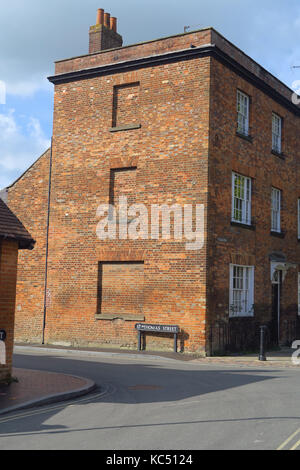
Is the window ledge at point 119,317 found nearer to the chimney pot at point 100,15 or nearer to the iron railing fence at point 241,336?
the iron railing fence at point 241,336

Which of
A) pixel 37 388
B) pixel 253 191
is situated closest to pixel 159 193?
pixel 253 191

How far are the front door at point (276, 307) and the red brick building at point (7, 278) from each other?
44.6ft

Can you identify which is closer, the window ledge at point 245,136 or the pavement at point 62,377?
the pavement at point 62,377

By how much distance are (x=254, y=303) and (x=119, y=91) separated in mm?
9427

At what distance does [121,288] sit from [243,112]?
8.09m

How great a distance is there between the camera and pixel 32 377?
12891 mm

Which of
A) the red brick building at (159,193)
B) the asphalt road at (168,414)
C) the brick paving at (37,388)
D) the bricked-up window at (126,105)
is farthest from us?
the bricked-up window at (126,105)

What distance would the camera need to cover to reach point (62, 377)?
1300cm

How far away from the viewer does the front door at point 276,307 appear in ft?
76.0

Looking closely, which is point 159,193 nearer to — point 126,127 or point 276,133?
point 126,127

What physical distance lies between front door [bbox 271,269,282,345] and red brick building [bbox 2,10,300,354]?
8cm

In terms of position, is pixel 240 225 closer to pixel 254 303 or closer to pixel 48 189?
pixel 254 303

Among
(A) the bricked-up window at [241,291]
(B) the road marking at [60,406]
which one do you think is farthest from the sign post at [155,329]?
(B) the road marking at [60,406]

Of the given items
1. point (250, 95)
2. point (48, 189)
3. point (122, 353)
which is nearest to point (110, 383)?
point (122, 353)
